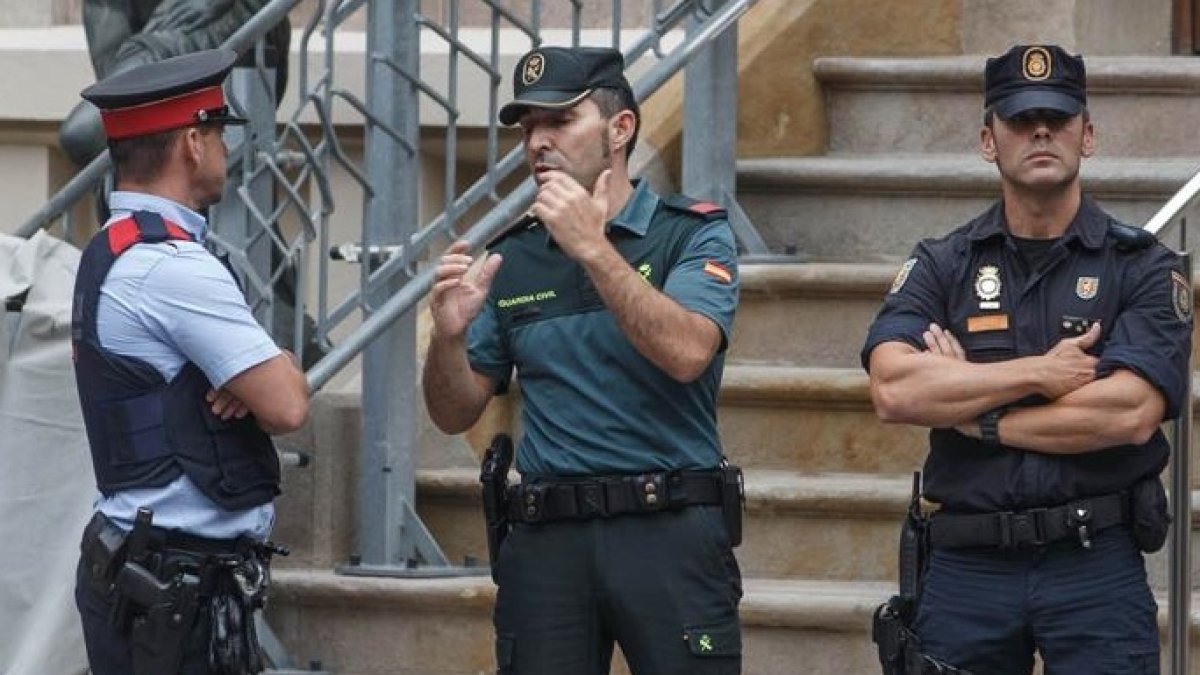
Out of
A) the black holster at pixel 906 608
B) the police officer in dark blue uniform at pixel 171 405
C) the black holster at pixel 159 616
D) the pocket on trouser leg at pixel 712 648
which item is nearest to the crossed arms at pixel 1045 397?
the black holster at pixel 906 608

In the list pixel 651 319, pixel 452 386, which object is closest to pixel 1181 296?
pixel 651 319

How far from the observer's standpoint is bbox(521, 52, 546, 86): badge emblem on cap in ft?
19.5

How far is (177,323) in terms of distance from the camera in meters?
5.90

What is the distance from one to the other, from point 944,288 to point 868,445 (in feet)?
6.18

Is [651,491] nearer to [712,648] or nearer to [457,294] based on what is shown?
[712,648]

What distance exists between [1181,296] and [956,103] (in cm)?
288

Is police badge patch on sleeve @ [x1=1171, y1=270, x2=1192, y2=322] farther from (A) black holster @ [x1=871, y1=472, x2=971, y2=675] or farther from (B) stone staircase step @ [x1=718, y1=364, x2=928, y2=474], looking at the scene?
(B) stone staircase step @ [x1=718, y1=364, x2=928, y2=474]

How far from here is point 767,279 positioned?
8.37 metres

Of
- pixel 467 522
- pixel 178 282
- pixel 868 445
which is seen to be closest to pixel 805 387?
pixel 868 445

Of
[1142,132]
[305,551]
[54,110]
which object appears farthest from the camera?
[54,110]

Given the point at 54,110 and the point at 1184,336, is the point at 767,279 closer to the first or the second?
the point at 1184,336

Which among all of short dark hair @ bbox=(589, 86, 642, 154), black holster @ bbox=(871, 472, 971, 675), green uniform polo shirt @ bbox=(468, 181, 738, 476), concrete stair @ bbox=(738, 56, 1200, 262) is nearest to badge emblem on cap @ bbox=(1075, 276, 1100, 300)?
black holster @ bbox=(871, 472, 971, 675)

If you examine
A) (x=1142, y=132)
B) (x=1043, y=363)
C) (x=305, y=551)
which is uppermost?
(x=1142, y=132)

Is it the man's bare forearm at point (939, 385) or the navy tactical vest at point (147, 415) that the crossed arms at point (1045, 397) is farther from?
the navy tactical vest at point (147, 415)
